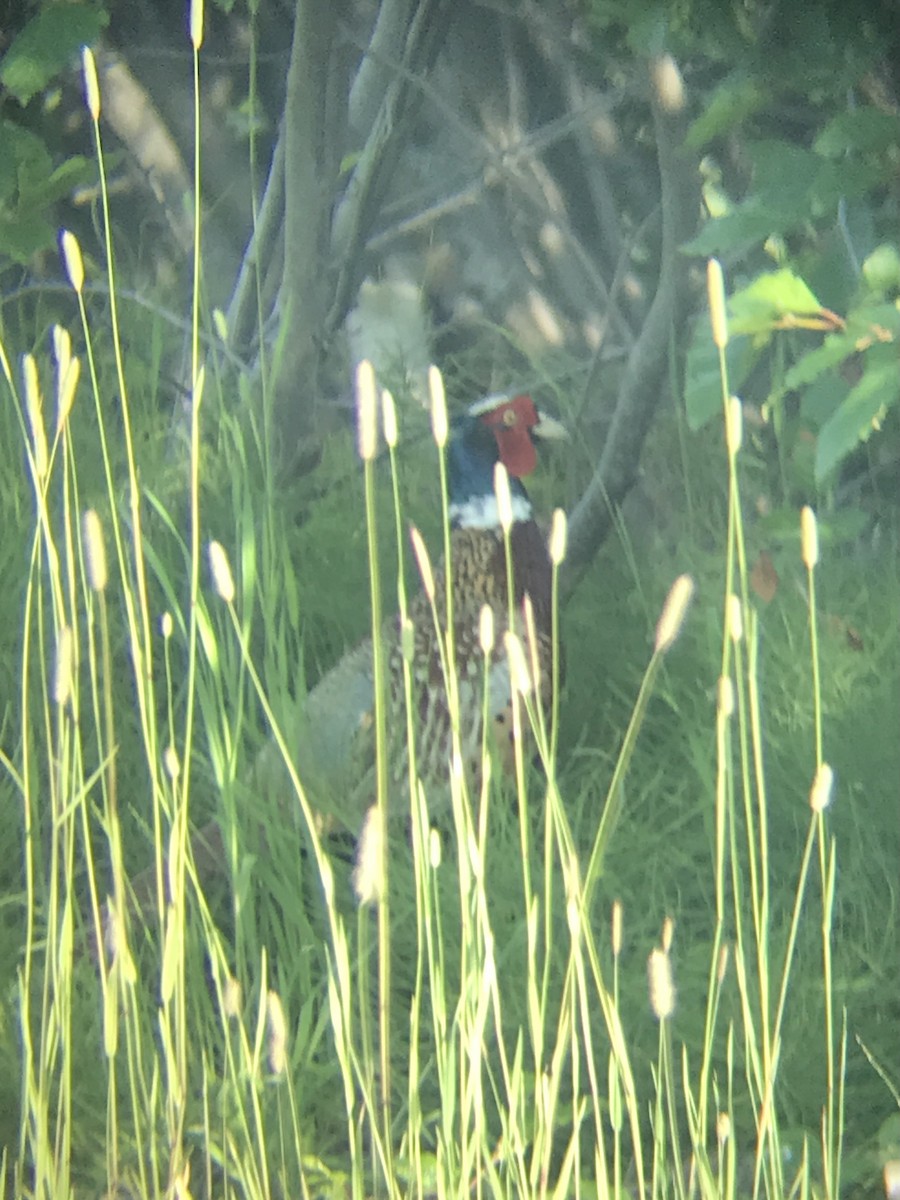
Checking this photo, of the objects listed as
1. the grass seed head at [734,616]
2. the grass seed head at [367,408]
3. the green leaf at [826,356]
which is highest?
the green leaf at [826,356]

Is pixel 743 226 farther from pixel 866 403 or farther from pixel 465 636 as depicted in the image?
pixel 465 636

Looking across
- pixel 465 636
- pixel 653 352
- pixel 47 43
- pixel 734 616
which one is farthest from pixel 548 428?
pixel 734 616

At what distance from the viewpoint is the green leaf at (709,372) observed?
1.07 m

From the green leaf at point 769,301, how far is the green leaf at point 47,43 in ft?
2.09

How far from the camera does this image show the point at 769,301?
3.35 ft

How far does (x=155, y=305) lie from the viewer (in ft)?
4.42

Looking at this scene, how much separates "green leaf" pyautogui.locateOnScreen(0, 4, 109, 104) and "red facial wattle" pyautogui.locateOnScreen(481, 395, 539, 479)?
1.86 ft

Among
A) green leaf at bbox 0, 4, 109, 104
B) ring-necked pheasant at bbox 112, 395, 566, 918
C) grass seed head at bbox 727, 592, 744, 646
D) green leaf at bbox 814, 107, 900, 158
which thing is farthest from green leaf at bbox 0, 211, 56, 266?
grass seed head at bbox 727, 592, 744, 646

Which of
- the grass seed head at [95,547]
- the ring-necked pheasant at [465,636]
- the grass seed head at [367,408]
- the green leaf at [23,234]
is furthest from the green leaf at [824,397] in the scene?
the green leaf at [23,234]

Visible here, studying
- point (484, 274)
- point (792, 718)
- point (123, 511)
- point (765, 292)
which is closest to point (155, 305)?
point (123, 511)

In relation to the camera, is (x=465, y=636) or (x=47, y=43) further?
(x=465, y=636)

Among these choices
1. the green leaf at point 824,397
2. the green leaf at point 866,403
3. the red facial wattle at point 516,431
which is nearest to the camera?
the green leaf at point 866,403

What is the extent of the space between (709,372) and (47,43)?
67cm

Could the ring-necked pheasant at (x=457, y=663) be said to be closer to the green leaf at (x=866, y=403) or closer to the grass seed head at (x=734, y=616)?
the green leaf at (x=866, y=403)
